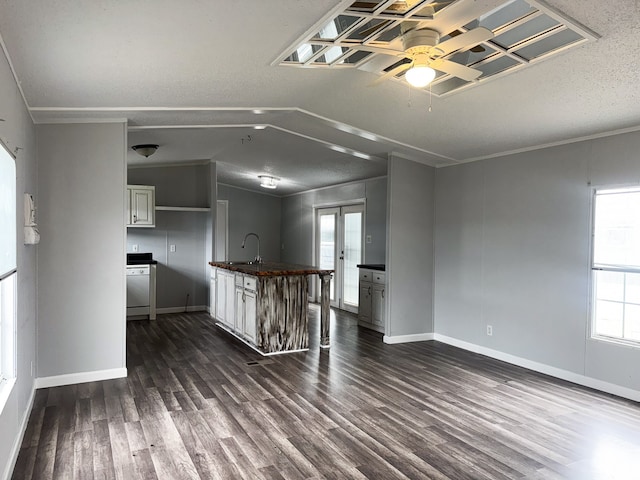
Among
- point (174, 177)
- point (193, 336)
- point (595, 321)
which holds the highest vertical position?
point (174, 177)

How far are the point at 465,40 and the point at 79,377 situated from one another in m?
4.14

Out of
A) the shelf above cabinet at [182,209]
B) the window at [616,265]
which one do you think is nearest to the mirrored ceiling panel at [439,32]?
the window at [616,265]

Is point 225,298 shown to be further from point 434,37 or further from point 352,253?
point 434,37

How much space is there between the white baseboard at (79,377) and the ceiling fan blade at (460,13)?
156 inches

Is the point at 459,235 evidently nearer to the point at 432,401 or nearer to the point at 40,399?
the point at 432,401

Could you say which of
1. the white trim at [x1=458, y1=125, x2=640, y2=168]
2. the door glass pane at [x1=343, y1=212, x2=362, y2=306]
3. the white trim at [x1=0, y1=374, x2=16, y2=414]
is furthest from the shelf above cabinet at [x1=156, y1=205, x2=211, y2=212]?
the white trim at [x1=0, y1=374, x2=16, y2=414]

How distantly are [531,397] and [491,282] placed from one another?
5.24ft

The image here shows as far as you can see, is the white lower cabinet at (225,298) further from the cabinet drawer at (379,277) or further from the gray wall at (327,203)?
the gray wall at (327,203)

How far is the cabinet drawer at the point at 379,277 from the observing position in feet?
21.1

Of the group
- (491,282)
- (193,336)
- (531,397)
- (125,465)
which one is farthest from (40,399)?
(491,282)

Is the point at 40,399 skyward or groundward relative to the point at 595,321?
groundward

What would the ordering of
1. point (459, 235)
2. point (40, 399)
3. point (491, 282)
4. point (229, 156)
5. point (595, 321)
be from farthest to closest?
1. point (229, 156)
2. point (459, 235)
3. point (491, 282)
4. point (595, 321)
5. point (40, 399)

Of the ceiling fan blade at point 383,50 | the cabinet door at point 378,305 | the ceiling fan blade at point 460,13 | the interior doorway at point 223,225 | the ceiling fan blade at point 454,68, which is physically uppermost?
the ceiling fan blade at point 460,13

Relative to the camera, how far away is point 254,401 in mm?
3781
